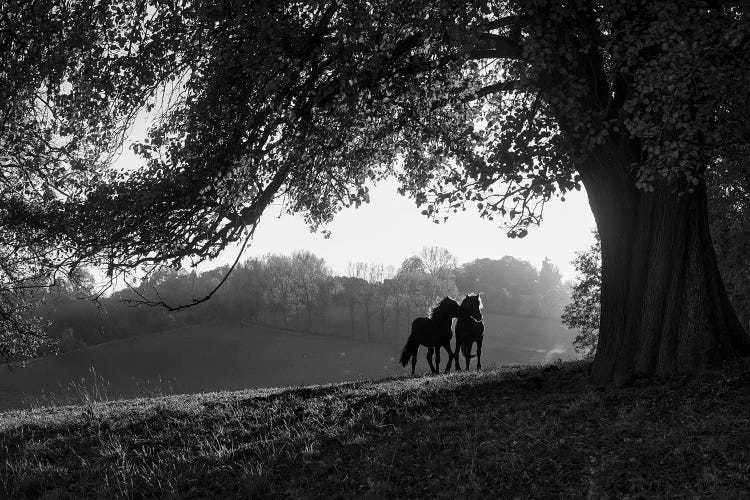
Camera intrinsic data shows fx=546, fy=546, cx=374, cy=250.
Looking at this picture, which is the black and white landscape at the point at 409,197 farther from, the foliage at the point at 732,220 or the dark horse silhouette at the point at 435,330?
the dark horse silhouette at the point at 435,330

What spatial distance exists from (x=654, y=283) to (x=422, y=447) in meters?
5.88

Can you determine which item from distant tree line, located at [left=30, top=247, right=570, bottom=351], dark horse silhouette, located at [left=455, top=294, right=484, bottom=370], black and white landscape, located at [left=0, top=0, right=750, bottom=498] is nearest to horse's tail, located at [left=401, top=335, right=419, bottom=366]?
dark horse silhouette, located at [left=455, top=294, right=484, bottom=370]

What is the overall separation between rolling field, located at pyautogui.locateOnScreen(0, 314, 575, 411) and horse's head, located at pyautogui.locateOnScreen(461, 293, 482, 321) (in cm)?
2668

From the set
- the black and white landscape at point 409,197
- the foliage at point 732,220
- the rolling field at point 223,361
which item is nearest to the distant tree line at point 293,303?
the rolling field at point 223,361

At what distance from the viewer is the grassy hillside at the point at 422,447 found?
5.72m

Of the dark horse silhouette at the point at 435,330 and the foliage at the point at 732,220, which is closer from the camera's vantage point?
the foliage at the point at 732,220

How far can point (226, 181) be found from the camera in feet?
37.2

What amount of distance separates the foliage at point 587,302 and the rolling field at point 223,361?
30.2 feet

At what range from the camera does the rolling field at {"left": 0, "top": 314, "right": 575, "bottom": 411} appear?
176ft

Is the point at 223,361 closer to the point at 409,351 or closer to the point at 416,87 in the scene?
the point at 409,351

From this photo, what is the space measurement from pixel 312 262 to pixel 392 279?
21.1 m

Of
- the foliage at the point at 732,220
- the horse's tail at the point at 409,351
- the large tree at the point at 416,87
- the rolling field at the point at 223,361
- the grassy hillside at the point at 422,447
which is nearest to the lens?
the grassy hillside at the point at 422,447

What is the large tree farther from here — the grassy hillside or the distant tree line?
the distant tree line

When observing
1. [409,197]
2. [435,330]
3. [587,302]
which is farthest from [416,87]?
[587,302]
